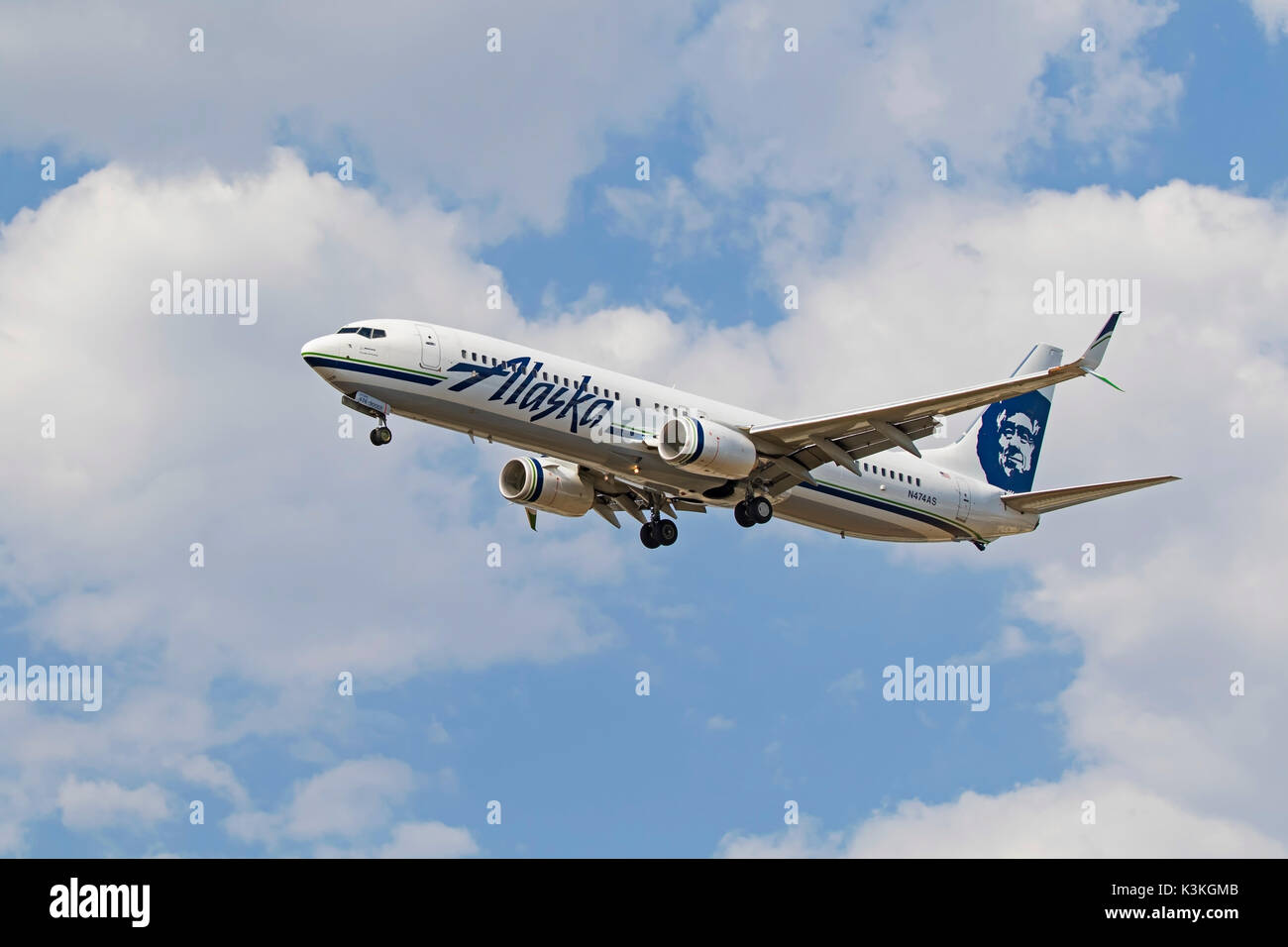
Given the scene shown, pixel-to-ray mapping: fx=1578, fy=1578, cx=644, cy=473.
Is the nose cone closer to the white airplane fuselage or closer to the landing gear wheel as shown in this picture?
the white airplane fuselage

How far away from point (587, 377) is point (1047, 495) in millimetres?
19930

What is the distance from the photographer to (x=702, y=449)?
51281 mm

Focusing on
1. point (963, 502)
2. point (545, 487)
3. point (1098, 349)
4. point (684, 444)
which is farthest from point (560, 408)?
point (963, 502)

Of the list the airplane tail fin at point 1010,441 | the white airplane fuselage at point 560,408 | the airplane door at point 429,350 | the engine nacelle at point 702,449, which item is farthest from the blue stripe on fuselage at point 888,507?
Result: the airplane door at point 429,350

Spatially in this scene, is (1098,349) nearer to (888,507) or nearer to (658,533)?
(888,507)

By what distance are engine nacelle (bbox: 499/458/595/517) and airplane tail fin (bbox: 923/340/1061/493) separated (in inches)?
584

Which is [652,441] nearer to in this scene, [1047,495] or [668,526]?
[668,526]

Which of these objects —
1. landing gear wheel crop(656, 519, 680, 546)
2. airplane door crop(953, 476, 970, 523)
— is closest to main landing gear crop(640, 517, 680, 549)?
landing gear wheel crop(656, 519, 680, 546)

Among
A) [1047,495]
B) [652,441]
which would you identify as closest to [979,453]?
[1047,495]

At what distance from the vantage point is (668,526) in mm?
59062

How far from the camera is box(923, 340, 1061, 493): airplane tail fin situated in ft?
210

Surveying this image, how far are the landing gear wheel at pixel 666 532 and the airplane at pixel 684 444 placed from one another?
0.05m

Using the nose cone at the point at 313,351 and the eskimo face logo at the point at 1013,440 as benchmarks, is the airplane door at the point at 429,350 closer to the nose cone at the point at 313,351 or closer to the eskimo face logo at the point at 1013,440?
the nose cone at the point at 313,351
